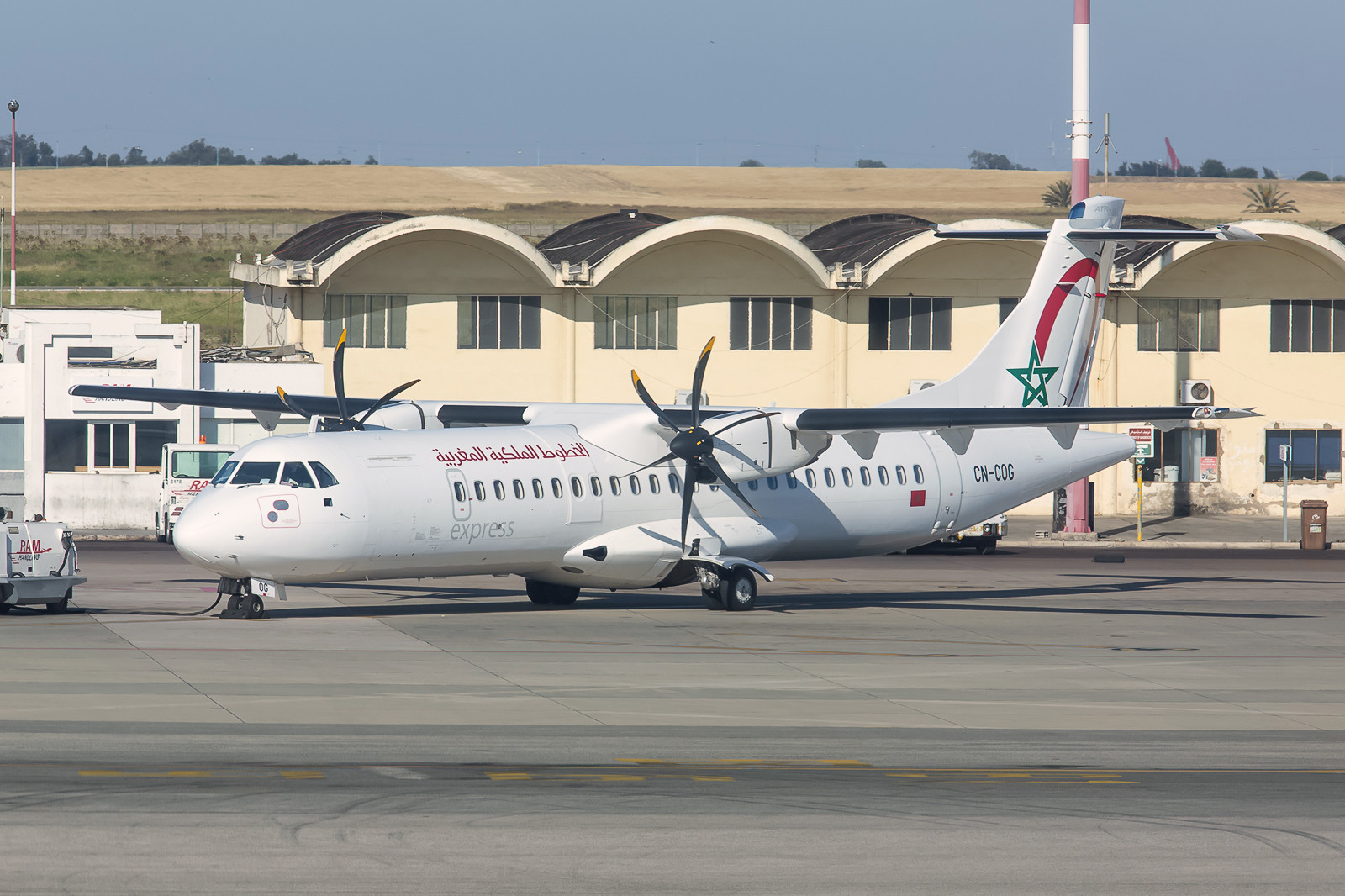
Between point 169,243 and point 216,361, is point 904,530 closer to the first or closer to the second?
point 216,361

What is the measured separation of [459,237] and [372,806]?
1614 inches

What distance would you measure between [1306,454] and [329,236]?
115ft

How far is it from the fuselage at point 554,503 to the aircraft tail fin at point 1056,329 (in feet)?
3.33

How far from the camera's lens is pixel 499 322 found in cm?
5150

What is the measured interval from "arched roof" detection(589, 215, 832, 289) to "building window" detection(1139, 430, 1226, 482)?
532 inches

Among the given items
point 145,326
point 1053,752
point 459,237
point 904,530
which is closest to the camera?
point 1053,752

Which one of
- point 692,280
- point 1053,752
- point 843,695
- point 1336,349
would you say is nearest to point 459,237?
point 692,280

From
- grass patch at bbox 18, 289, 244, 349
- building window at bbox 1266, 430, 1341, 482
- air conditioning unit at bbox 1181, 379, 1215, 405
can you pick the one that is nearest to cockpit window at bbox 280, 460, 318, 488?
air conditioning unit at bbox 1181, 379, 1215, 405

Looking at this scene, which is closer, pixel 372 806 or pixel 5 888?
pixel 5 888

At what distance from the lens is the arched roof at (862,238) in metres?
52.2

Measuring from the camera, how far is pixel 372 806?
1116 cm

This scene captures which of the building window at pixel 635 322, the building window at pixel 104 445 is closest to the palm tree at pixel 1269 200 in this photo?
the building window at pixel 635 322

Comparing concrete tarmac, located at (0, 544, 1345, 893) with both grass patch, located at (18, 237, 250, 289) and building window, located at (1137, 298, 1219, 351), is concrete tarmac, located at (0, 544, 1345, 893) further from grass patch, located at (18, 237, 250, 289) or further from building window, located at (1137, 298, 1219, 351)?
grass patch, located at (18, 237, 250, 289)

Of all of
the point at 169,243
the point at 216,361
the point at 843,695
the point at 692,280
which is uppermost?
the point at 169,243
